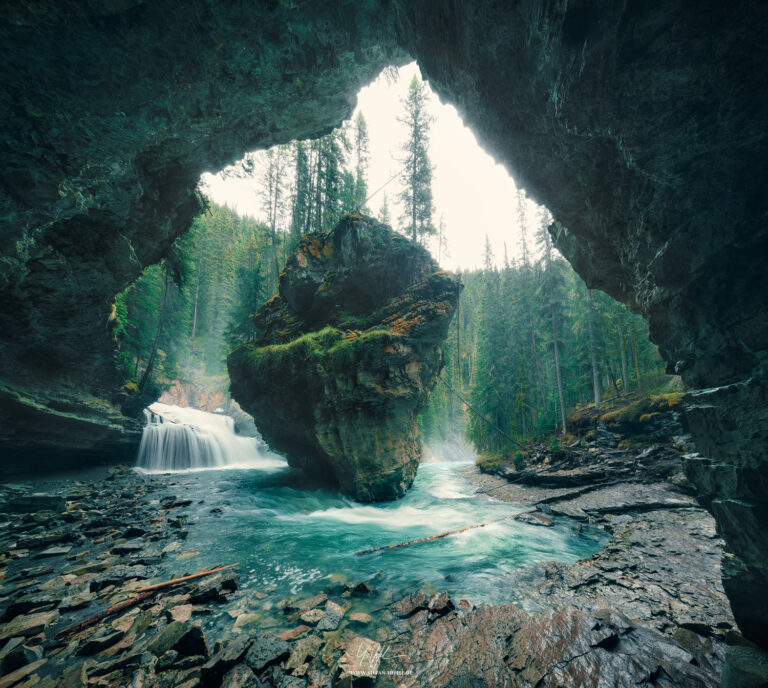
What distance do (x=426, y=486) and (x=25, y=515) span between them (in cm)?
1775

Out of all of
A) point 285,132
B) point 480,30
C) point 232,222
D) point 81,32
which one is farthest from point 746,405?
point 232,222

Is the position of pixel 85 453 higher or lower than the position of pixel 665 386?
lower

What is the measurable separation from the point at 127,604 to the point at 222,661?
247cm

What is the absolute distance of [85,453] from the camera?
48.2ft

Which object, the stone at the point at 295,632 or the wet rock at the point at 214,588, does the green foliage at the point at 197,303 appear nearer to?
the wet rock at the point at 214,588

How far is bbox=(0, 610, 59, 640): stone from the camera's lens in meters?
3.70

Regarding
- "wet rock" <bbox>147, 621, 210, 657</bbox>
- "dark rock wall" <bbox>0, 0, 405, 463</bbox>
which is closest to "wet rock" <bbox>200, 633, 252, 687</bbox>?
"wet rock" <bbox>147, 621, 210, 657</bbox>

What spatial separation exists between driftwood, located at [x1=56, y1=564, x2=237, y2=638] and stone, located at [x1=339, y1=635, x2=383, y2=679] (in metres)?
3.64

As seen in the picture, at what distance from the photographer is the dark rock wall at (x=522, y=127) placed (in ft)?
9.57

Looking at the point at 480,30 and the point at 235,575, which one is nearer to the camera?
the point at 480,30

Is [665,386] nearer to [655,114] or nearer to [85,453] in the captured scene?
[655,114]

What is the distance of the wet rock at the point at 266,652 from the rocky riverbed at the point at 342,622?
0.02 m

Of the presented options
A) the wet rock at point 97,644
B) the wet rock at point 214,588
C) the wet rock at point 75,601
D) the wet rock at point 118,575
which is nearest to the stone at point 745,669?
the wet rock at point 214,588

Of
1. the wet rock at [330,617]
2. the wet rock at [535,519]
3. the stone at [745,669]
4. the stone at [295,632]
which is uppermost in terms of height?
the stone at [745,669]
